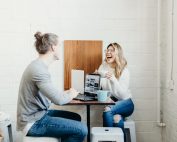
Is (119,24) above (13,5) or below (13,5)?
below

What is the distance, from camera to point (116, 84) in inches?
121

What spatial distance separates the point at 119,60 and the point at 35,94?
3.91 ft

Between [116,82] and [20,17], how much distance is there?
1374 millimetres

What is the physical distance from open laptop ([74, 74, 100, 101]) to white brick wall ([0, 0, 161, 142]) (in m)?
0.43

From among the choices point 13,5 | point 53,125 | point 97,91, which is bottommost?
point 53,125

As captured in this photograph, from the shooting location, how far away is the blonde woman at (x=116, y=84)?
307cm

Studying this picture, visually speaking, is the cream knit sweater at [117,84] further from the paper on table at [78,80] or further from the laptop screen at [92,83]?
the paper on table at [78,80]

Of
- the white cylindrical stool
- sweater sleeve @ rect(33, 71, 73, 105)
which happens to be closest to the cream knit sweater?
sweater sleeve @ rect(33, 71, 73, 105)

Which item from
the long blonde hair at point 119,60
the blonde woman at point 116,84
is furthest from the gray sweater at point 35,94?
the long blonde hair at point 119,60

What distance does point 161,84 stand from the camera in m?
3.54

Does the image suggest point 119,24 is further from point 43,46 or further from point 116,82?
point 43,46

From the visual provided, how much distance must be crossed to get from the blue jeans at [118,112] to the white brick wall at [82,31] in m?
0.41

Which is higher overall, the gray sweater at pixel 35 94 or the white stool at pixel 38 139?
the gray sweater at pixel 35 94

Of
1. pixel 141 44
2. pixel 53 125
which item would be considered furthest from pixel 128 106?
pixel 53 125
